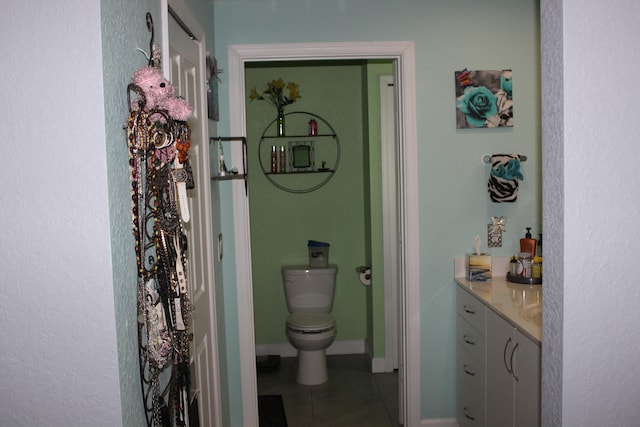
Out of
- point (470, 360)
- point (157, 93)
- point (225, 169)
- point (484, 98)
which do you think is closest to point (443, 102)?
point (484, 98)

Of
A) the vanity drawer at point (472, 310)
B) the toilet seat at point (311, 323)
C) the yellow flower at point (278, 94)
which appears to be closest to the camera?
the vanity drawer at point (472, 310)

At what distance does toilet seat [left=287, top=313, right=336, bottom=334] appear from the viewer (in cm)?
414

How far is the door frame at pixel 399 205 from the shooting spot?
10.2 ft

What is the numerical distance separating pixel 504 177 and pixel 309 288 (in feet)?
6.36

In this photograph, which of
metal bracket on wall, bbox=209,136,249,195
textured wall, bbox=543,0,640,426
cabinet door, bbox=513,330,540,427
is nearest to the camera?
textured wall, bbox=543,0,640,426

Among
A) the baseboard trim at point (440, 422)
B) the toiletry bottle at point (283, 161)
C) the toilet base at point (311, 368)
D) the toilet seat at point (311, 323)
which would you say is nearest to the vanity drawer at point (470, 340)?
the baseboard trim at point (440, 422)

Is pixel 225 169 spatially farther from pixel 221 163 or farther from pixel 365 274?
pixel 365 274

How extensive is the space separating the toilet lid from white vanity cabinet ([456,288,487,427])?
3.91 ft

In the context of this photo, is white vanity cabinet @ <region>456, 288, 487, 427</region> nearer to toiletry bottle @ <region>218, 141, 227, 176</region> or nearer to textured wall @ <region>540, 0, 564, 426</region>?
textured wall @ <region>540, 0, 564, 426</region>

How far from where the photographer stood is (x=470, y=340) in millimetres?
2963

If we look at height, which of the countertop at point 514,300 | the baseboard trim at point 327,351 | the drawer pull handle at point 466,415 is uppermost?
the countertop at point 514,300

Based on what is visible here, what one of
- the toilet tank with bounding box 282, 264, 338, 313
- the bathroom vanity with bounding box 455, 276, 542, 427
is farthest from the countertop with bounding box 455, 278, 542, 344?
the toilet tank with bounding box 282, 264, 338, 313

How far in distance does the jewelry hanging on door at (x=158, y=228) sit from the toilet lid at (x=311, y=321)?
2564mm

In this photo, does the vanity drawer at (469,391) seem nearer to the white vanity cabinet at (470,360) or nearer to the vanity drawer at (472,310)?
the white vanity cabinet at (470,360)
